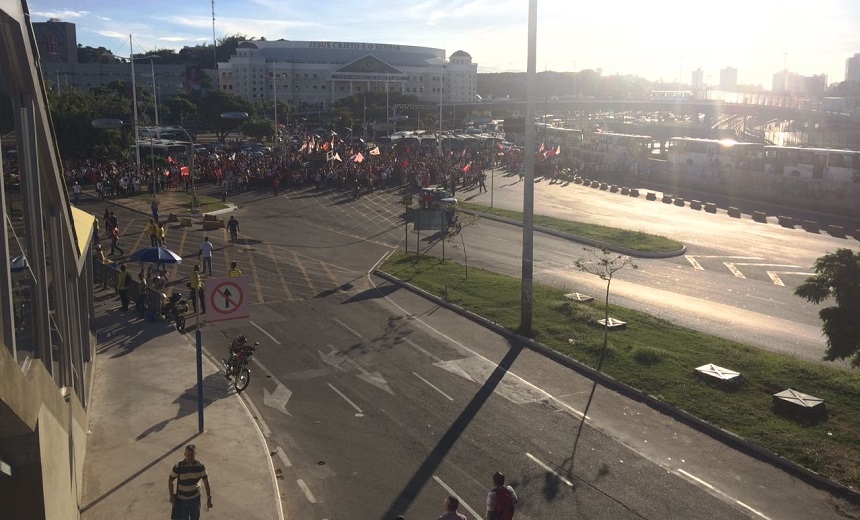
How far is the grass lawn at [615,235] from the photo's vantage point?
36.2 m

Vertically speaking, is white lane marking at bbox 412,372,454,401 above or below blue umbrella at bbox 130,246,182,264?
below

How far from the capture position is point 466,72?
186250 mm

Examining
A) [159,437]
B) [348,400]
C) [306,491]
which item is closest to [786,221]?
[348,400]

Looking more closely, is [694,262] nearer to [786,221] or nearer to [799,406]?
[786,221]

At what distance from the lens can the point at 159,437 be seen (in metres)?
14.8

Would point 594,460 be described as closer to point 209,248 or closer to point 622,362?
point 622,362

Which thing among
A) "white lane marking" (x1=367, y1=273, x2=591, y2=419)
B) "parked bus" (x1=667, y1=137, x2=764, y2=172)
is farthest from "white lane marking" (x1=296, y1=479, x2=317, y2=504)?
"parked bus" (x1=667, y1=137, x2=764, y2=172)

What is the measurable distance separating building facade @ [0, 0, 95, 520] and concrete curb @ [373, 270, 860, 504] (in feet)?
37.7

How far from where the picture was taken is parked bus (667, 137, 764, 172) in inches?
2404

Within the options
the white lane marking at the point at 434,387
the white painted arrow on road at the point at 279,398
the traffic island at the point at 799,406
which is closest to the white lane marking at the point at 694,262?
the traffic island at the point at 799,406

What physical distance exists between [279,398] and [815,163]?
49520mm

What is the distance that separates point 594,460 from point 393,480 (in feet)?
12.6

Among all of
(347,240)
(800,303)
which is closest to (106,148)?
(347,240)

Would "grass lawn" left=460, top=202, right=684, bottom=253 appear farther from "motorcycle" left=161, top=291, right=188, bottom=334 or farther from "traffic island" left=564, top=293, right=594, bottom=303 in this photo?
"motorcycle" left=161, top=291, right=188, bottom=334
